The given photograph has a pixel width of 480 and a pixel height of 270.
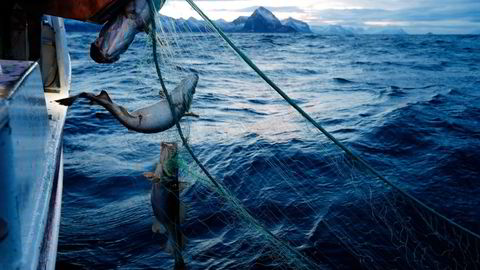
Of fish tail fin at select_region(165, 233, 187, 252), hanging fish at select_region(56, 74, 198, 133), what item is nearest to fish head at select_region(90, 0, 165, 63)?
hanging fish at select_region(56, 74, 198, 133)

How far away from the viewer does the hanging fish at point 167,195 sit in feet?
14.4

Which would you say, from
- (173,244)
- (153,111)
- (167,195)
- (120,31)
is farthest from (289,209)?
(120,31)

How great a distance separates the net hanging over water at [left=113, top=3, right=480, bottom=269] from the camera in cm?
416

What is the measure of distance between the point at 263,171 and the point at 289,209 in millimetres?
1749

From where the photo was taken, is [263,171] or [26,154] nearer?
[26,154]

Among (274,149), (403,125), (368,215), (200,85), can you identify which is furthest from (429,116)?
(200,85)

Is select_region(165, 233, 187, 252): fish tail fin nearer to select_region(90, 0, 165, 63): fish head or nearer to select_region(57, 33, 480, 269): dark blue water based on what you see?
select_region(57, 33, 480, 269): dark blue water

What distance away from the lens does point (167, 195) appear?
443 cm

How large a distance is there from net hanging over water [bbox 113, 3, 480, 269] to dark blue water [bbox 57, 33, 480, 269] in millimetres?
31

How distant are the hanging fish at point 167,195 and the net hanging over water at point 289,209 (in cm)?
15

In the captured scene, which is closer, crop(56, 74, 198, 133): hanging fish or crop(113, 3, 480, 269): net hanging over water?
crop(56, 74, 198, 133): hanging fish

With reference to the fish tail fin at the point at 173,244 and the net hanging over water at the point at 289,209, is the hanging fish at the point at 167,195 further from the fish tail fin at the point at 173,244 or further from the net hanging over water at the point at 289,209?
the net hanging over water at the point at 289,209

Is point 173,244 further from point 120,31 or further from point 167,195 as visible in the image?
point 120,31

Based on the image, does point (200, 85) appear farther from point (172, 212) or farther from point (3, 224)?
point (3, 224)
